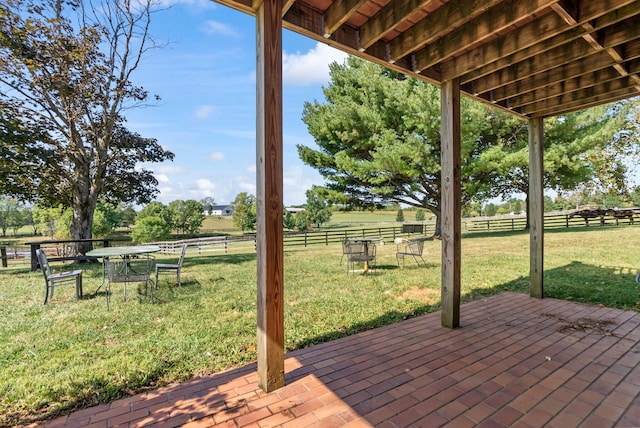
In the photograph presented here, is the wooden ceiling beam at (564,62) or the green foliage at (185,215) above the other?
the wooden ceiling beam at (564,62)

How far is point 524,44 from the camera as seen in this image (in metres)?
2.48

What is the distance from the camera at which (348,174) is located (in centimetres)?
1474

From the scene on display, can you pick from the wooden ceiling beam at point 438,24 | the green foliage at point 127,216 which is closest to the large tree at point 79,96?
the wooden ceiling beam at point 438,24

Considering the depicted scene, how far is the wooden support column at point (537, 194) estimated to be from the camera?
4098 millimetres

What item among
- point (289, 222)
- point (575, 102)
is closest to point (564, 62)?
point (575, 102)

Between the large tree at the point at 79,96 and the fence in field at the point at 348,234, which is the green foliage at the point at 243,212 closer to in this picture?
the fence in field at the point at 348,234

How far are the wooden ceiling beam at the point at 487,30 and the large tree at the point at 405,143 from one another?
32.9 feet

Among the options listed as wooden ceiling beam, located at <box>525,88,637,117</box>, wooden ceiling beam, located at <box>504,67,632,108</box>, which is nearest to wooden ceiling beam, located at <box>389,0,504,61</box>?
wooden ceiling beam, located at <box>504,67,632,108</box>

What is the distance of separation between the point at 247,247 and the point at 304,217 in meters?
17.5

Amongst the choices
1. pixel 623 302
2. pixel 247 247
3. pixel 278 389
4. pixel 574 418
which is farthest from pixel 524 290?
pixel 247 247

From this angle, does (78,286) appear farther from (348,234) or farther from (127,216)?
(127,216)

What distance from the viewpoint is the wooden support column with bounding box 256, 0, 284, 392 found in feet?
6.50

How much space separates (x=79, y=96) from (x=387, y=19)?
9438 mm

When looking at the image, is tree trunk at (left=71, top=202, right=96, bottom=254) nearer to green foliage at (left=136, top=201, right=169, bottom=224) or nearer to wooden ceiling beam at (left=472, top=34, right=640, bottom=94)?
wooden ceiling beam at (left=472, top=34, right=640, bottom=94)
